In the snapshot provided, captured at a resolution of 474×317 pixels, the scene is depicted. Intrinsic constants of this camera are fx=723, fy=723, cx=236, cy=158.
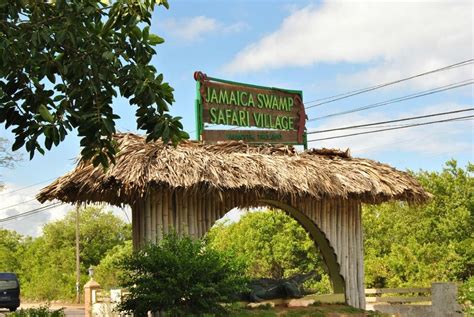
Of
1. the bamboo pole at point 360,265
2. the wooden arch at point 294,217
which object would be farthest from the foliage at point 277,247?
the wooden arch at point 294,217

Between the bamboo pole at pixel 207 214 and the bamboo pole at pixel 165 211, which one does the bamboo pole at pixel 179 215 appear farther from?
the bamboo pole at pixel 207 214

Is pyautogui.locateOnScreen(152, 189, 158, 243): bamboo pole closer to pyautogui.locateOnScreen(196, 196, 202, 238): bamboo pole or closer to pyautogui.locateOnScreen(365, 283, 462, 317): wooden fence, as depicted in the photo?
pyautogui.locateOnScreen(196, 196, 202, 238): bamboo pole

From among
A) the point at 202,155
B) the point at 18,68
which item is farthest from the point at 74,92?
the point at 202,155

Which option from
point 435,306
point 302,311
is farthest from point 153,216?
point 435,306

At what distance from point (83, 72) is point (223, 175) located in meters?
5.13

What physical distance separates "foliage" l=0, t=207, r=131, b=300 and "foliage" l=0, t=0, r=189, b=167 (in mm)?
29005

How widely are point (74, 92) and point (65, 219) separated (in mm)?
42422

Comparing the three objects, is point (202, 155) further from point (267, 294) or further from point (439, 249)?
point (439, 249)

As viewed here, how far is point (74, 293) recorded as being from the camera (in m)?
34.1

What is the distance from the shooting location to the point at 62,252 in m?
40.8

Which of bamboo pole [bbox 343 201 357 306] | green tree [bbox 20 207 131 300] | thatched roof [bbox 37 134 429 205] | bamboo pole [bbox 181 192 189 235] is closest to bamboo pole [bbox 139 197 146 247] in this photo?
thatched roof [bbox 37 134 429 205]

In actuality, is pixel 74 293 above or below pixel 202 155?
below

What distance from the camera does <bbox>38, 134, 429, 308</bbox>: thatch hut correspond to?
35.3ft

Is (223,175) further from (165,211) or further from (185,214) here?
(165,211)
